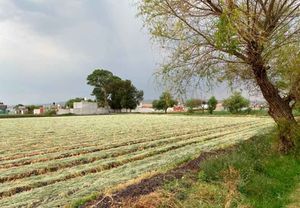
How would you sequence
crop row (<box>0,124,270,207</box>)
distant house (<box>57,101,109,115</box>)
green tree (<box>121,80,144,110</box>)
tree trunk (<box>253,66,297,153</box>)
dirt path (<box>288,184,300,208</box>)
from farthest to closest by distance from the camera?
green tree (<box>121,80,144,110</box>), distant house (<box>57,101,109,115</box>), tree trunk (<box>253,66,297,153</box>), crop row (<box>0,124,270,207</box>), dirt path (<box>288,184,300,208</box>)

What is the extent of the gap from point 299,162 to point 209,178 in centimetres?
452

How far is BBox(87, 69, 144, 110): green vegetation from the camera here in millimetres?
124562

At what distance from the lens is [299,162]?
38.9 ft

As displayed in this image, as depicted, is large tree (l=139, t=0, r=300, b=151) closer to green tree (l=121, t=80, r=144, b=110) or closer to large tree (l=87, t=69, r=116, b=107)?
green tree (l=121, t=80, r=144, b=110)

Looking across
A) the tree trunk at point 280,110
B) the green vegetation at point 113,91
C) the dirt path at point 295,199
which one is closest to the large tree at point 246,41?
the tree trunk at point 280,110

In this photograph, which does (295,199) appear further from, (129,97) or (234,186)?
(129,97)

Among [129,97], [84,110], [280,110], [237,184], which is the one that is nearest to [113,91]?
[129,97]

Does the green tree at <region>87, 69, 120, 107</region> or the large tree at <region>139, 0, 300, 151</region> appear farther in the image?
the green tree at <region>87, 69, 120, 107</region>

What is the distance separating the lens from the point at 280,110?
1321cm

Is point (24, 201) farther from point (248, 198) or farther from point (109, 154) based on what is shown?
point (109, 154)

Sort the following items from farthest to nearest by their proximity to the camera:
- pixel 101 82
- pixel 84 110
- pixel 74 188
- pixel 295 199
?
pixel 101 82 < pixel 84 110 < pixel 74 188 < pixel 295 199

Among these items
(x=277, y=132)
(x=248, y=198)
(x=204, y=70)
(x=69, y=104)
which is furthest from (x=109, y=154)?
(x=69, y=104)

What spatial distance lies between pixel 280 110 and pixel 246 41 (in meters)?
3.22

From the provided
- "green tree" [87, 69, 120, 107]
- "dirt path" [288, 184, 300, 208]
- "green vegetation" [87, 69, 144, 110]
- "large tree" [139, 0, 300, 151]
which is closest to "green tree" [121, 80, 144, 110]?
"green vegetation" [87, 69, 144, 110]
